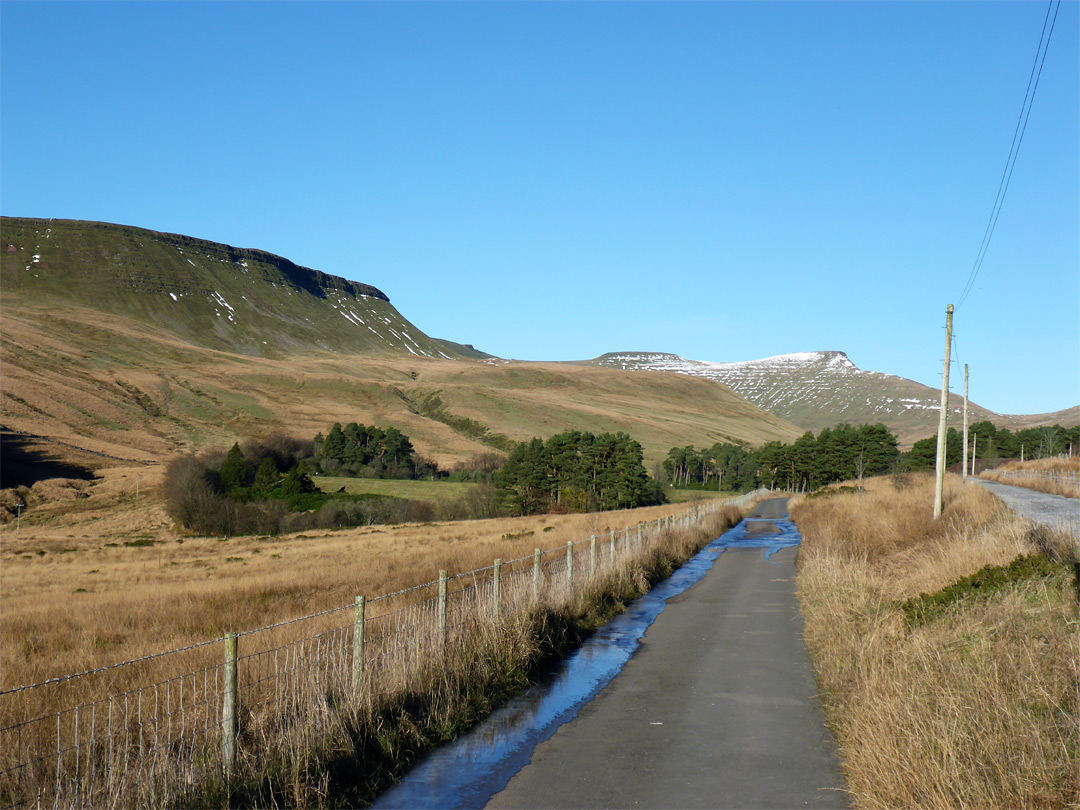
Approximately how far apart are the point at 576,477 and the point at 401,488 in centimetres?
2082

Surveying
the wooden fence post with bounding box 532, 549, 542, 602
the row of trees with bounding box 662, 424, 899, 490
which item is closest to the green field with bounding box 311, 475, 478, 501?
the row of trees with bounding box 662, 424, 899, 490

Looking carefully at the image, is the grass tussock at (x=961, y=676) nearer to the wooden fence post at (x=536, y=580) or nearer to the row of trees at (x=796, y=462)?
the wooden fence post at (x=536, y=580)

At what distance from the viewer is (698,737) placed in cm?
809

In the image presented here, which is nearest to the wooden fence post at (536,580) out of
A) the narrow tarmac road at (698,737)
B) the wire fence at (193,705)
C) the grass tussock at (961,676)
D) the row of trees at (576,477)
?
the wire fence at (193,705)

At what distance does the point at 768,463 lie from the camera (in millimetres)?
139000

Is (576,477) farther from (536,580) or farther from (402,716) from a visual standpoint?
(402,716)

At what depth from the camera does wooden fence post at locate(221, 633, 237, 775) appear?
6.18 m

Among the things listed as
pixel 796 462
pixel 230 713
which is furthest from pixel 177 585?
pixel 796 462

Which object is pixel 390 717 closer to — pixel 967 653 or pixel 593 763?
pixel 593 763

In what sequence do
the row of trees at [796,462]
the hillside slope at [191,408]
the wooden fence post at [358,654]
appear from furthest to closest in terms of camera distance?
the hillside slope at [191,408] < the row of trees at [796,462] < the wooden fence post at [358,654]

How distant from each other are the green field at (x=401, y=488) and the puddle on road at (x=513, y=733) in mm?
75983

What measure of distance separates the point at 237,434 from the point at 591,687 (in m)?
142

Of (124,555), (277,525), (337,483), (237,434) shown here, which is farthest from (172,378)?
(124,555)

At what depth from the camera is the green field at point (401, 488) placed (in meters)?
92.2
